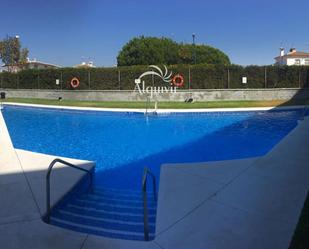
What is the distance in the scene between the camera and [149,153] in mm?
10352

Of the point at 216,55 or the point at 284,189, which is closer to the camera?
the point at 284,189

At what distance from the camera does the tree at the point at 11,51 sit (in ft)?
141

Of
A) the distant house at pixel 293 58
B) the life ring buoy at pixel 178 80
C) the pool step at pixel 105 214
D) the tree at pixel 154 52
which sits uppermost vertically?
the distant house at pixel 293 58

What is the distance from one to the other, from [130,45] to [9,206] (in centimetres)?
4336

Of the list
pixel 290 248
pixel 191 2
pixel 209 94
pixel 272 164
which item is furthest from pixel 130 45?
pixel 290 248

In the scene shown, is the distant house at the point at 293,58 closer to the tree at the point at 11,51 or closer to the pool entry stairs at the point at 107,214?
the tree at the point at 11,51

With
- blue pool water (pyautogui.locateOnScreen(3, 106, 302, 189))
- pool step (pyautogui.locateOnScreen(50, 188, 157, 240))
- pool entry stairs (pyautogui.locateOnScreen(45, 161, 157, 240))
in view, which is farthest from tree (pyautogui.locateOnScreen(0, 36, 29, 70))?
pool step (pyautogui.locateOnScreen(50, 188, 157, 240))

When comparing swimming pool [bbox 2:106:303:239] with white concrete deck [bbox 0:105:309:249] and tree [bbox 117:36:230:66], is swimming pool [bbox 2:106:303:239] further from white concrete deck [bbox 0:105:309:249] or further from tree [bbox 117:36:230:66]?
tree [bbox 117:36:230:66]

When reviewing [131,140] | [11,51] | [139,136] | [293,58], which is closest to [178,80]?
[139,136]

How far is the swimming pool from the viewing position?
6230mm

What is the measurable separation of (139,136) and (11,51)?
3714cm

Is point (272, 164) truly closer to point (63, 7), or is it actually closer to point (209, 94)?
point (209, 94)

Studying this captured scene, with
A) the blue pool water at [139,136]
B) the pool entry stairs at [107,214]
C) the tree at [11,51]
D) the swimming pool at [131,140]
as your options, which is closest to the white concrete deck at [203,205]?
the pool entry stairs at [107,214]

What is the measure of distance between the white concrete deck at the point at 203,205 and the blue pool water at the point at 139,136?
1.73m
